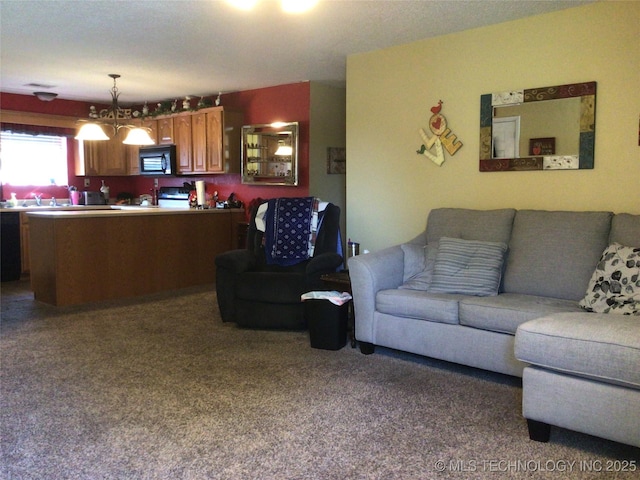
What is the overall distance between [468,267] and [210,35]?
8.77 ft

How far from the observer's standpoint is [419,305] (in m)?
3.24

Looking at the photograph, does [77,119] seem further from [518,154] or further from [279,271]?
[518,154]

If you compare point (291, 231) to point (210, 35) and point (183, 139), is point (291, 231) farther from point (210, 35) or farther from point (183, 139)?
point (183, 139)

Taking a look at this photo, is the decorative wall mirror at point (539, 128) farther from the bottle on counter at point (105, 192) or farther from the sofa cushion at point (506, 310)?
the bottle on counter at point (105, 192)

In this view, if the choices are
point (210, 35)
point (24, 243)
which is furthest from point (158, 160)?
point (210, 35)

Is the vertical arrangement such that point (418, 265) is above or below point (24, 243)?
above

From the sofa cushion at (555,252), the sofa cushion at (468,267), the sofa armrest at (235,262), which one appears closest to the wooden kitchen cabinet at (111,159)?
the sofa armrest at (235,262)

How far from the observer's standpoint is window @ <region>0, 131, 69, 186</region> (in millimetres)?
7059

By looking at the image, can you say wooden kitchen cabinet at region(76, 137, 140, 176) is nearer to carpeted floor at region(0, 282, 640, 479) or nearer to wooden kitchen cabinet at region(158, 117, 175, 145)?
wooden kitchen cabinet at region(158, 117, 175, 145)

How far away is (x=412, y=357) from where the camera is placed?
350 cm

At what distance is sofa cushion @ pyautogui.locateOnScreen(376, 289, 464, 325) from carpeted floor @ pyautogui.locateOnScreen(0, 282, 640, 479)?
0.34m

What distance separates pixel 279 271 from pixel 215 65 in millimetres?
2275

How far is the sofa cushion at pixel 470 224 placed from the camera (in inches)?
141

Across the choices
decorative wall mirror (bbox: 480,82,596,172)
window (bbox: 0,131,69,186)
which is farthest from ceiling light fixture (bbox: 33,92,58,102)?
decorative wall mirror (bbox: 480,82,596,172)
